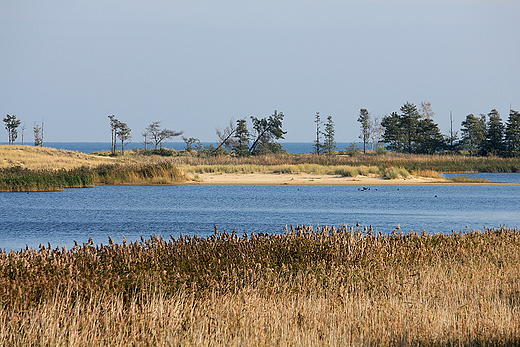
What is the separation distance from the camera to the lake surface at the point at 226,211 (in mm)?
16422

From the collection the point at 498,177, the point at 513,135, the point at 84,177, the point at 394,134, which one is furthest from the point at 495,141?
the point at 84,177

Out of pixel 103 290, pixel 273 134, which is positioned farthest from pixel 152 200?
pixel 273 134

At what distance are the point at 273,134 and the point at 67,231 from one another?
5201cm

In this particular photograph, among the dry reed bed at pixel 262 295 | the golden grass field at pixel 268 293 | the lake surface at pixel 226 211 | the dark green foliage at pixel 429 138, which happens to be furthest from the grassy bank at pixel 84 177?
the dark green foliage at pixel 429 138

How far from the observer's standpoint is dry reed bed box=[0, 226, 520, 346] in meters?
5.26

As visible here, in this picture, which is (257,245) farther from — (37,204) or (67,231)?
(37,204)

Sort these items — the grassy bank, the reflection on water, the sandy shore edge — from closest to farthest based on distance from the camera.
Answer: the grassy bank < the sandy shore edge < the reflection on water

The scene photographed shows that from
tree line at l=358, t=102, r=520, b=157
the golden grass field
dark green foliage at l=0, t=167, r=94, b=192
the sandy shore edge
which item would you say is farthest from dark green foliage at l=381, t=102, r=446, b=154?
the golden grass field

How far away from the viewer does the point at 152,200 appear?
27672 mm

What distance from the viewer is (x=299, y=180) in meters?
42.5

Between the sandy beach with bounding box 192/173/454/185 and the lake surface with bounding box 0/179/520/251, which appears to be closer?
the lake surface with bounding box 0/179/520/251

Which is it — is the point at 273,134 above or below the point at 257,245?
above

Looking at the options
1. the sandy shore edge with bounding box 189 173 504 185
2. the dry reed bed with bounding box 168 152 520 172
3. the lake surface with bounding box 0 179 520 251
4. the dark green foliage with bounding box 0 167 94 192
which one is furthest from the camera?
the dry reed bed with bounding box 168 152 520 172

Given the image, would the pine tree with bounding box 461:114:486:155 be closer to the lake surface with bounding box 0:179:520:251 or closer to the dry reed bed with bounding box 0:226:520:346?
the lake surface with bounding box 0:179:520:251
